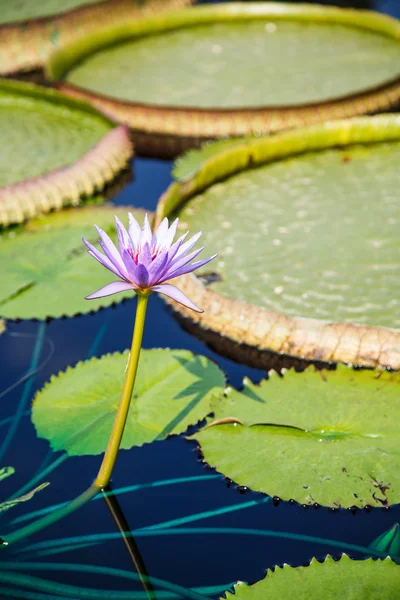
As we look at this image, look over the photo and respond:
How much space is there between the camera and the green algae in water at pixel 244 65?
11.3 ft

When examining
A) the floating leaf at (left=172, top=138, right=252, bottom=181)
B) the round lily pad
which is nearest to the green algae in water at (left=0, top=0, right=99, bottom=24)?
the round lily pad

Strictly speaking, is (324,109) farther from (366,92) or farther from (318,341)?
(318,341)

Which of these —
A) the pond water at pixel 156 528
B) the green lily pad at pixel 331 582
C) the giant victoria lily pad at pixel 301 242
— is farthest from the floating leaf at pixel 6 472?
the giant victoria lily pad at pixel 301 242

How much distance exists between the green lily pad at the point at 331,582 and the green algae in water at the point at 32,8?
3.51 m

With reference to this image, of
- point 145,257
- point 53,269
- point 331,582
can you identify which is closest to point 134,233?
point 145,257

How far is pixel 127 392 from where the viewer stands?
1.45m

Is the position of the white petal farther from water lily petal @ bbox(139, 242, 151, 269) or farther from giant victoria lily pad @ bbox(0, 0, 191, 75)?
giant victoria lily pad @ bbox(0, 0, 191, 75)

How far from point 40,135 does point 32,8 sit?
140 centimetres

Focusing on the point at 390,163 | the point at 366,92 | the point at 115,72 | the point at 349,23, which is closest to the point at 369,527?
the point at 390,163

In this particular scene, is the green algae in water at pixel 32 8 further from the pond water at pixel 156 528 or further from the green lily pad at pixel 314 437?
the green lily pad at pixel 314 437

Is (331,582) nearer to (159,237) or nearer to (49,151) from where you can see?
(159,237)

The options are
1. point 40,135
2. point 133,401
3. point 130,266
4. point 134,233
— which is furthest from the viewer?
point 40,135

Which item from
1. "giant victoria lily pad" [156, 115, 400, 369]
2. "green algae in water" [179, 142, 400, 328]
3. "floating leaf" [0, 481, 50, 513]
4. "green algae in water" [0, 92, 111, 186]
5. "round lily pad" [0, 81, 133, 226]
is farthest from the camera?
"green algae in water" [0, 92, 111, 186]

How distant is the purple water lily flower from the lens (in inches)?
52.2
